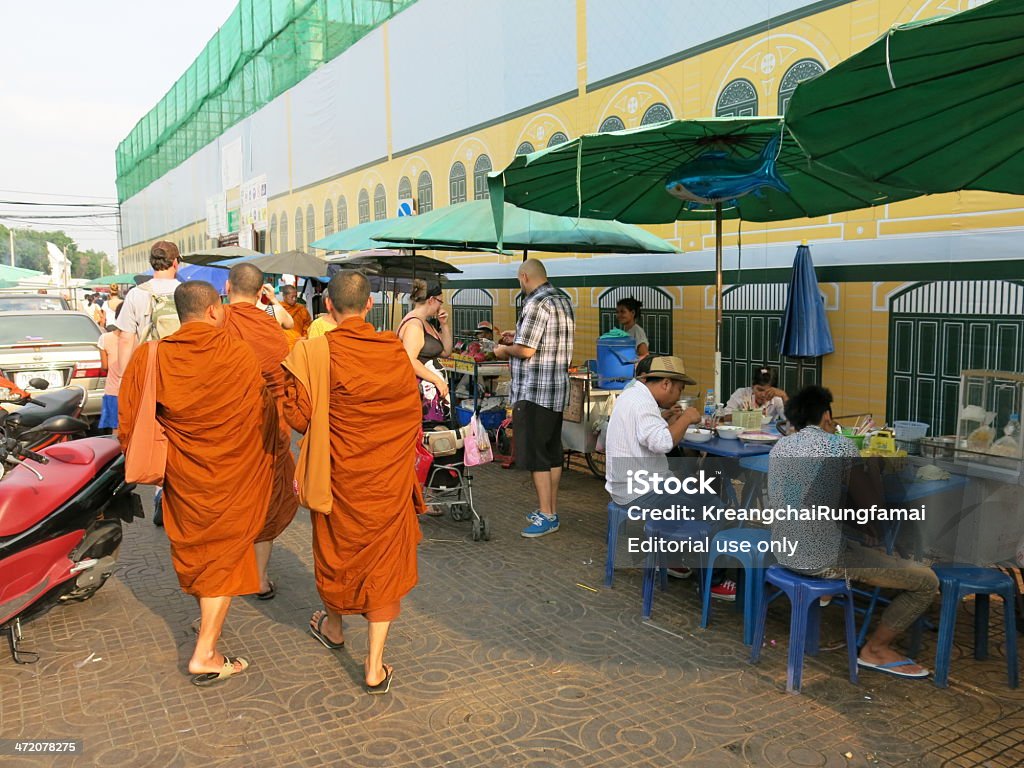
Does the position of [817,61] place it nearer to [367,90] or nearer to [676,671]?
[676,671]

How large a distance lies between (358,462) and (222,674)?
3.97 feet

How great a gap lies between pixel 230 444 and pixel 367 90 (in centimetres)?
1360

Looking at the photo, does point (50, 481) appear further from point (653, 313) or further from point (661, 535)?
point (653, 313)

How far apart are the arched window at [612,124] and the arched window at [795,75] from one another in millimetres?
2284

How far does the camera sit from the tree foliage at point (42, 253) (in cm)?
10089

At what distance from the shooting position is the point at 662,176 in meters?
6.25

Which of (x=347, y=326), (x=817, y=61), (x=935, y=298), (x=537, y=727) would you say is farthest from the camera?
(x=817, y=61)

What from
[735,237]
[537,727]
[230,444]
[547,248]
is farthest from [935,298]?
[230,444]

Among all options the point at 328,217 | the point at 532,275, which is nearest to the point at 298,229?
the point at 328,217

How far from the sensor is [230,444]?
12.2 feet

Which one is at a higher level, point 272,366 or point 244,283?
point 244,283

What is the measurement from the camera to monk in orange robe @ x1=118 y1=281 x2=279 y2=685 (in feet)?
11.9

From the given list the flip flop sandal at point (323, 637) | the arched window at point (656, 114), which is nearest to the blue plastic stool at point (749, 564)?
the flip flop sandal at point (323, 637)

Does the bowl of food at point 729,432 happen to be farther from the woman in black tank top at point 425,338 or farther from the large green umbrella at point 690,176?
the woman in black tank top at point 425,338
